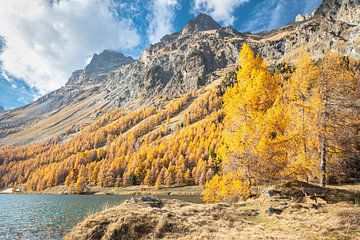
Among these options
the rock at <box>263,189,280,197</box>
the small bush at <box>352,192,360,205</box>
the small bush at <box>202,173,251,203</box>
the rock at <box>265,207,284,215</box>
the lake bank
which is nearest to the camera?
the rock at <box>265,207,284,215</box>

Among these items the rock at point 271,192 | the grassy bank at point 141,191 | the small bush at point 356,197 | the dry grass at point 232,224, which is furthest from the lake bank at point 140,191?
the dry grass at point 232,224

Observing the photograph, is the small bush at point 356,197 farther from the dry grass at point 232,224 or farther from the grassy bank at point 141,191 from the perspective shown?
the grassy bank at point 141,191

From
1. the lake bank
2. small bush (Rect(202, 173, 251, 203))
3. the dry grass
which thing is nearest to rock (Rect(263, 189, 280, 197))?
the dry grass

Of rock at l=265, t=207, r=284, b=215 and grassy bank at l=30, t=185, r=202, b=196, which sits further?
grassy bank at l=30, t=185, r=202, b=196

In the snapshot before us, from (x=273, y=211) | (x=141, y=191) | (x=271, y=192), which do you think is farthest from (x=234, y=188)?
(x=141, y=191)

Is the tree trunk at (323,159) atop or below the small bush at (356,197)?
atop

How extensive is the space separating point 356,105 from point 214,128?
161 meters

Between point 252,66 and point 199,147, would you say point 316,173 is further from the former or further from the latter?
point 199,147

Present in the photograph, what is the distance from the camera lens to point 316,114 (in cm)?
2175

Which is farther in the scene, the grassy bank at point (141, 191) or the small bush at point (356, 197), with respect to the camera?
the grassy bank at point (141, 191)

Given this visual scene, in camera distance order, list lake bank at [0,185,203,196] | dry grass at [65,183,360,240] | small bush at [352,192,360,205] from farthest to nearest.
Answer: lake bank at [0,185,203,196] < small bush at [352,192,360,205] < dry grass at [65,183,360,240]

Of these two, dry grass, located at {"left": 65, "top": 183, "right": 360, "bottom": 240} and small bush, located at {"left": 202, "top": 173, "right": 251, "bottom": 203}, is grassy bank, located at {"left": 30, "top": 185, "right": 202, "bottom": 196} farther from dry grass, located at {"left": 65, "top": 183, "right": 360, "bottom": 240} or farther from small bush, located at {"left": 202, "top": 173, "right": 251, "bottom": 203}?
dry grass, located at {"left": 65, "top": 183, "right": 360, "bottom": 240}

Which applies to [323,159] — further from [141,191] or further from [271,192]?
[141,191]

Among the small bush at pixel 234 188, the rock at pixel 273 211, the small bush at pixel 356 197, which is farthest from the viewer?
the small bush at pixel 234 188
